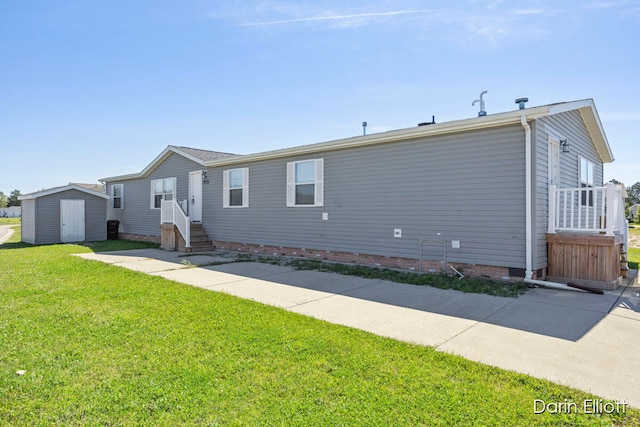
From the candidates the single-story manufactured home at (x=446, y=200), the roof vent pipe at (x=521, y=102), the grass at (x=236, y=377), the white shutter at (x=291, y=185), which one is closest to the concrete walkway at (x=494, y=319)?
the grass at (x=236, y=377)

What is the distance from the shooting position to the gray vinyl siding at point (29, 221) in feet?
46.2

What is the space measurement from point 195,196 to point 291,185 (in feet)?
16.6

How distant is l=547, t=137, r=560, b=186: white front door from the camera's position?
278 inches

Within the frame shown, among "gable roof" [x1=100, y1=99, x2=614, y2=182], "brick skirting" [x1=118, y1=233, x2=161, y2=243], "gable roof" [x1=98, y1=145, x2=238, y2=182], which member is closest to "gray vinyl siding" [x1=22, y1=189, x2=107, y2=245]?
"brick skirting" [x1=118, y1=233, x2=161, y2=243]

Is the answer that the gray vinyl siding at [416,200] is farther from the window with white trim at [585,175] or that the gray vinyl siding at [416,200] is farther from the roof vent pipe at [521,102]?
the window with white trim at [585,175]

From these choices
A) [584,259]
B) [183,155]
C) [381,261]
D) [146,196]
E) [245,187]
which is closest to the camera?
[584,259]

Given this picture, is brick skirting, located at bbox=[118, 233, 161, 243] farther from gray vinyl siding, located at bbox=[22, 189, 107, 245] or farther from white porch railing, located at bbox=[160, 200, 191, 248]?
white porch railing, located at bbox=[160, 200, 191, 248]

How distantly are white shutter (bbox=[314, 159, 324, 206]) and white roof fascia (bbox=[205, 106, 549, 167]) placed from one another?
1.22ft

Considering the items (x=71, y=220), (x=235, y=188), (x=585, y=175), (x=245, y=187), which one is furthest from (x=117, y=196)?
(x=585, y=175)

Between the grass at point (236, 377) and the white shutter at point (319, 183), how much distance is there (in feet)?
16.5

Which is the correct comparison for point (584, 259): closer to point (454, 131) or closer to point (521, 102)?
point (521, 102)

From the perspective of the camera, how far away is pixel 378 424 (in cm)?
213

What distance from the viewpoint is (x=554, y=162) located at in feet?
24.3

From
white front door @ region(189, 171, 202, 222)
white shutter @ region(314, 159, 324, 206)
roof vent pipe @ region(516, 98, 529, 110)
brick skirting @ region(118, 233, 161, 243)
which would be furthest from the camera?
brick skirting @ region(118, 233, 161, 243)
